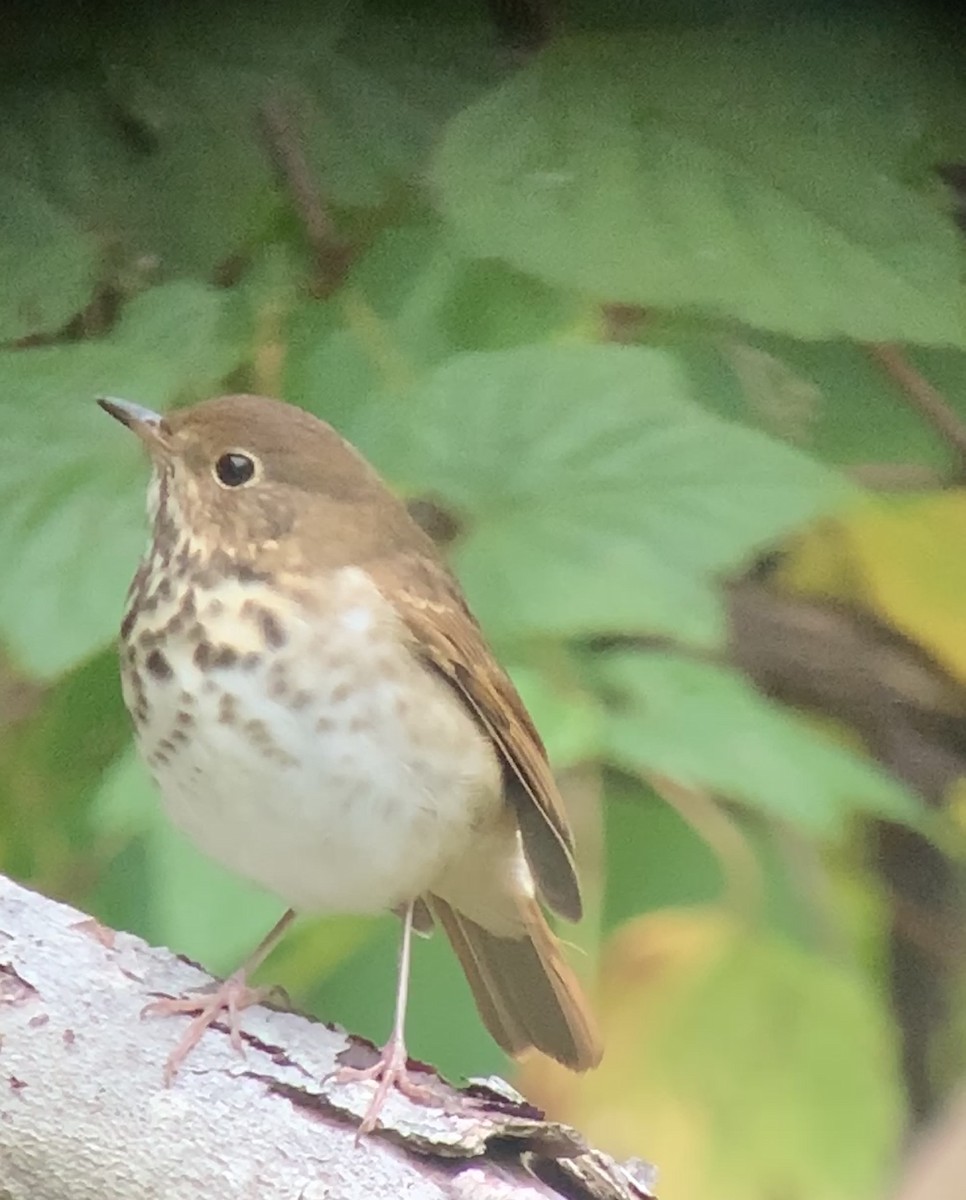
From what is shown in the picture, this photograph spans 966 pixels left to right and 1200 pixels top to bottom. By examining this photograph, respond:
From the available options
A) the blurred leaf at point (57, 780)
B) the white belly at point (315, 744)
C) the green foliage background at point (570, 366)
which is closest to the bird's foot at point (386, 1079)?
the white belly at point (315, 744)

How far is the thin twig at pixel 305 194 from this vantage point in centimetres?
128

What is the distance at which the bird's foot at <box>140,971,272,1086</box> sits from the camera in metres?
0.86

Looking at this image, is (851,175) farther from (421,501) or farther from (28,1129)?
(28,1129)

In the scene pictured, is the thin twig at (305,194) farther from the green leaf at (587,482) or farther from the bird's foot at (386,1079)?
the bird's foot at (386,1079)

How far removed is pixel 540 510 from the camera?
49.4 inches

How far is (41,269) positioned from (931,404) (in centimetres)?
79

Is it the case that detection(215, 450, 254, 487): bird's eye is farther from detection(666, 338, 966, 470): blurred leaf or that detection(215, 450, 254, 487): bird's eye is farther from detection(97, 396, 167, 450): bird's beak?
detection(666, 338, 966, 470): blurred leaf

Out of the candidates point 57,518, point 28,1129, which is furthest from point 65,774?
point 28,1129

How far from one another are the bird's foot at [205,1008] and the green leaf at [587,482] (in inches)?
16.4

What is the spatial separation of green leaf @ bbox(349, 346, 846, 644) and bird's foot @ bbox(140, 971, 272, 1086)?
416 millimetres

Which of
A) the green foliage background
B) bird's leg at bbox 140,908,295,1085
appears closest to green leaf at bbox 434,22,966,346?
the green foliage background

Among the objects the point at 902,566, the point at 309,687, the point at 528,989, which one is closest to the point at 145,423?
the point at 309,687

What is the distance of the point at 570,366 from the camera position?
4.20 ft

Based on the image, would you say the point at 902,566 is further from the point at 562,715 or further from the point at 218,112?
the point at 218,112
